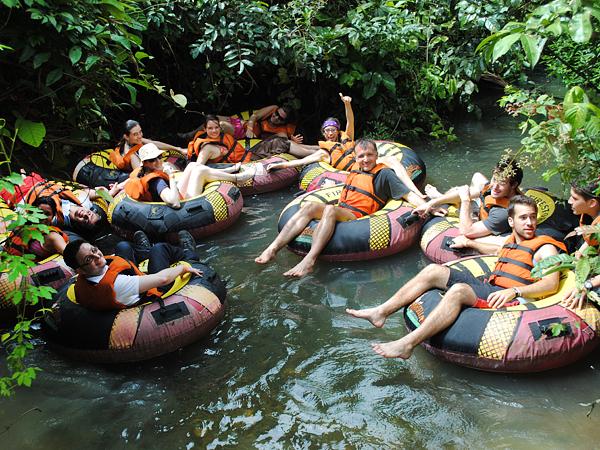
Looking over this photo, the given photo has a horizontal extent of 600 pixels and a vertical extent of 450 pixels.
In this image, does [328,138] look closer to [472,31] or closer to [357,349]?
[472,31]

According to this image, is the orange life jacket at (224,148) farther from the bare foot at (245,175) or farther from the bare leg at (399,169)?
the bare leg at (399,169)

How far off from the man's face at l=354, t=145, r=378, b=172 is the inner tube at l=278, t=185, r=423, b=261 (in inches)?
19.4

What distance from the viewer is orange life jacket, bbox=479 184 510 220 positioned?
18.7ft

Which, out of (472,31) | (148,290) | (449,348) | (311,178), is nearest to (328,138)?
(311,178)

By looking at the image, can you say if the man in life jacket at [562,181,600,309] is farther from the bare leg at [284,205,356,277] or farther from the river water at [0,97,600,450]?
the bare leg at [284,205,356,277]

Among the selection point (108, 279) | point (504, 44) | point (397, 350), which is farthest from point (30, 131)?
point (397, 350)

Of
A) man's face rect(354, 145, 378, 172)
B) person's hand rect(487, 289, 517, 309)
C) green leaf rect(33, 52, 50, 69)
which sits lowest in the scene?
person's hand rect(487, 289, 517, 309)

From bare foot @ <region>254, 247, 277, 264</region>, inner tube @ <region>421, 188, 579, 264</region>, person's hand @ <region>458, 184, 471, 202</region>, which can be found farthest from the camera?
bare foot @ <region>254, 247, 277, 264</region>

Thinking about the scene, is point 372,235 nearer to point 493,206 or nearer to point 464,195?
point 464,195

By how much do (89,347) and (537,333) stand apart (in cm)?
333

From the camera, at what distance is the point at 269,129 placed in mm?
9406

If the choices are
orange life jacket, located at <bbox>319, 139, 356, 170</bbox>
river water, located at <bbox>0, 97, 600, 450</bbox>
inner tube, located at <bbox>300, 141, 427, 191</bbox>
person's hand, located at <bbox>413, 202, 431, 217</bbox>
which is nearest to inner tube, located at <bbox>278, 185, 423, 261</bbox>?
person's hand, located at <bbox>413, 202, 431, 217</bbox>

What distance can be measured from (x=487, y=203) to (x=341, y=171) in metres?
2.39

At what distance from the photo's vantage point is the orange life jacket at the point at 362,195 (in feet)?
21.4
